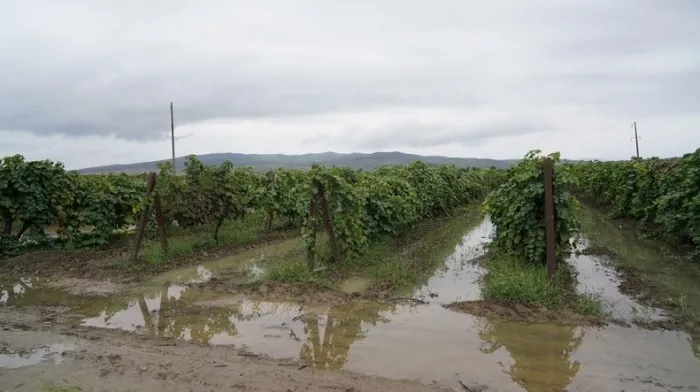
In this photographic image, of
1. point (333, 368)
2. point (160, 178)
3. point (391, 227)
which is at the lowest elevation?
point (333, 368)

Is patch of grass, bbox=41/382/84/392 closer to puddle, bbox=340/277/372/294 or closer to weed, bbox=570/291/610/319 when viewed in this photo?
puddle, bbox=340/277/372/294

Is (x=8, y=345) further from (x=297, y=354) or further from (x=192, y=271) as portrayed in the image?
(x=192, y=271)

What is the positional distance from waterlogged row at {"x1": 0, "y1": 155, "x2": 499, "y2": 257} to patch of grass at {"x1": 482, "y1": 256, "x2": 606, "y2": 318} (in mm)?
3656

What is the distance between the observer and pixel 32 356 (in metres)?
5.98

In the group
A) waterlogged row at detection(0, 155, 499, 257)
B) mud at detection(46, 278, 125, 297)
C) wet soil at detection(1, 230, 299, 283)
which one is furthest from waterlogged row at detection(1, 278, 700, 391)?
waterlogged row at detection(0, 155, 499, 257)

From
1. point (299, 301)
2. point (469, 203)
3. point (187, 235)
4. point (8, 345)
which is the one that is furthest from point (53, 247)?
point (469, 203)

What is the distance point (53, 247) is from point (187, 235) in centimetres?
358

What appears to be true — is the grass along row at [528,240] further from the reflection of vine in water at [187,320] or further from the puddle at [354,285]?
the reflection of vine in water at [187,320]

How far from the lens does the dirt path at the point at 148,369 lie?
5.08 meters

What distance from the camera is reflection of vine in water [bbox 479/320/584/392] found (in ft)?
17.4

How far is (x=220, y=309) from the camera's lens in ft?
26.7

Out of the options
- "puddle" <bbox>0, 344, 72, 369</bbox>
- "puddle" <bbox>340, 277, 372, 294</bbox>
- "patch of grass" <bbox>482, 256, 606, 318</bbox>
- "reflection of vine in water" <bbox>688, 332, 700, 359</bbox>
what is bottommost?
A: "reflection of vine in water" <bbox>688, 332, 700, 359</bbox>

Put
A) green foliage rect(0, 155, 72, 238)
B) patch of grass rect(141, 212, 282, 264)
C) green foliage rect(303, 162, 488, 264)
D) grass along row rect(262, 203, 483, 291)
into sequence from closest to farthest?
grass along row rect(262, 203, 483, 291) → green foliage rect(303, 162, 488, 264) → patch of grass rect(141, 212, 282, 264) → green foliage rect(0, 155, 72, 238)

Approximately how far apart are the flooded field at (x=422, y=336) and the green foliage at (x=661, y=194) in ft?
10.6
